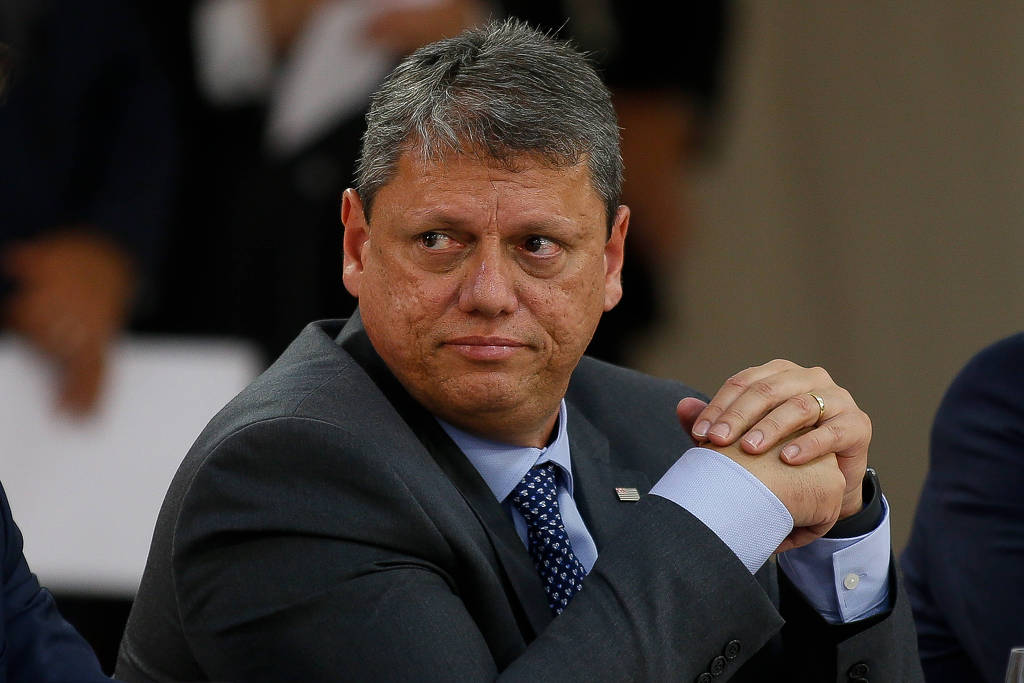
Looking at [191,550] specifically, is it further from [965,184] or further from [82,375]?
[965,184]

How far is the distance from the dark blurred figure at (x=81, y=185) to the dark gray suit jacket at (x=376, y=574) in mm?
2307

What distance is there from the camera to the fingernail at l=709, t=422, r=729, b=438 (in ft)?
5.84

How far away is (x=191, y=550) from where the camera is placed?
1658 millimetres

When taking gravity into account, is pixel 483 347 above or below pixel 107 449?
above

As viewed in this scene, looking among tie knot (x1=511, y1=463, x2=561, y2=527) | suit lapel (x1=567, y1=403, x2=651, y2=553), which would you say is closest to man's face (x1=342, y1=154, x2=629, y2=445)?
tie knot (x1=511, y1=463, x2=561, y2=527)

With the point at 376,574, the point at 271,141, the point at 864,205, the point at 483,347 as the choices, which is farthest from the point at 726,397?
the point at 864,205

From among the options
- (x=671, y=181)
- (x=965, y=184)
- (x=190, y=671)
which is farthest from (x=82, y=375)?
(x=965, y=184)

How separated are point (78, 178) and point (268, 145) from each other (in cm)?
57

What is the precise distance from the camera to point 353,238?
1.93 m

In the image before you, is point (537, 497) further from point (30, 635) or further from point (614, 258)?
point (30, 635)

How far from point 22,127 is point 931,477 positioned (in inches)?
109

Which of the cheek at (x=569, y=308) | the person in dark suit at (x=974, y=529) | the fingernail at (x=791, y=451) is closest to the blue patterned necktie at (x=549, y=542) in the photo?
the cheek at (x=569, y=308)

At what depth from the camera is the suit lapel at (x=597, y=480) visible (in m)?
1.98

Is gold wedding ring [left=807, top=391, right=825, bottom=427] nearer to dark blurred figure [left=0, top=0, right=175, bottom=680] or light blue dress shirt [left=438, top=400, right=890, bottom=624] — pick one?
light blue dress shirt [left=438, top=400, right=890, bottom=624]
